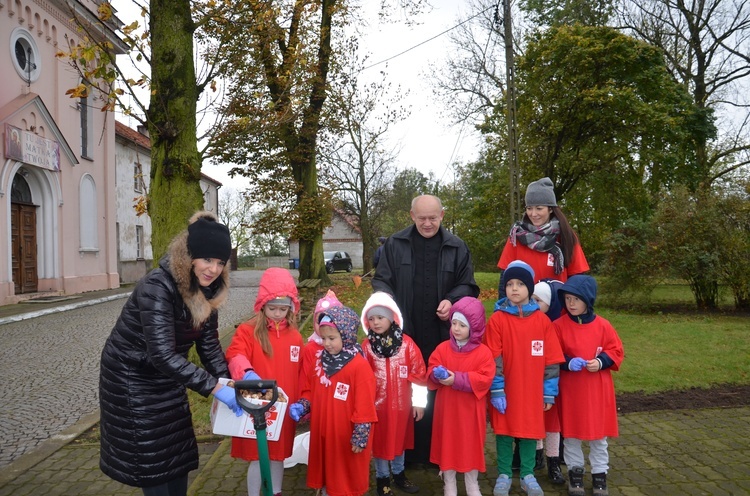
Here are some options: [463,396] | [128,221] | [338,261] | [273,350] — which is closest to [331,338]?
[273,350]

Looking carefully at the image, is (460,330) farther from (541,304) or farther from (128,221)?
(128,221)

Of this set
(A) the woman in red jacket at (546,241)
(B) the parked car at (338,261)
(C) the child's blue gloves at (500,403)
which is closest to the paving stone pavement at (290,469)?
(C) the child's blue gloves at (500,403)

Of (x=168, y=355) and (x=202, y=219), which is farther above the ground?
(x=202, y=219)

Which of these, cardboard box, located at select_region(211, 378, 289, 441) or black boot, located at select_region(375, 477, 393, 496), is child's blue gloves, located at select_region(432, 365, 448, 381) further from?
cardboard box, located at select_region(211, 378, 289, 441)

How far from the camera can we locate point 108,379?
2.78 metres

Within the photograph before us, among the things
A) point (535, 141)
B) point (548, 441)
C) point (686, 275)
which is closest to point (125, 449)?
point (548, 441)

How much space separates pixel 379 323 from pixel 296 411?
2.92 feet

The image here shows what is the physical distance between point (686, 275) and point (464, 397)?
10.9 meters

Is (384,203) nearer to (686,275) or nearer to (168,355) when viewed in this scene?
(686,275)

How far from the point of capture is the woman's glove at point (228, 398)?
8.84 feet

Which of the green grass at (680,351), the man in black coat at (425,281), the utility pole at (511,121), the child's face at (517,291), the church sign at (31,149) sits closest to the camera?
the child's face at (517,291)

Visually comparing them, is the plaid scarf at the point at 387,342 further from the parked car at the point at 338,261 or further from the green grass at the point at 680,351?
the parked car at the point at 338,261

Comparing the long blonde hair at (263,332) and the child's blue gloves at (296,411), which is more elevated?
the long blonde hair at (263,332)

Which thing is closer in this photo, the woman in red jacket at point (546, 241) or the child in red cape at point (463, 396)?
the child in red cape at point (463, 396)
